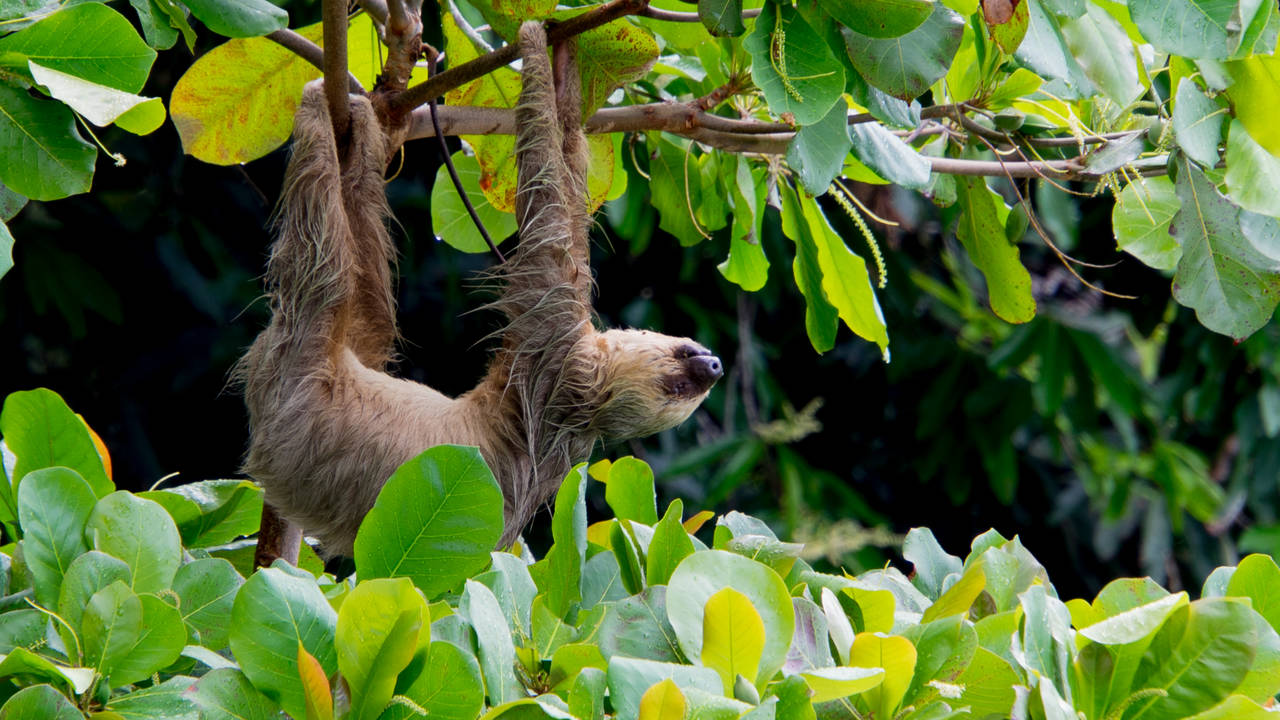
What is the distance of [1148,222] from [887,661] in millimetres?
1488

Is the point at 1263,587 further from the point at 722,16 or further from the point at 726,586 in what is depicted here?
the point at 722,16

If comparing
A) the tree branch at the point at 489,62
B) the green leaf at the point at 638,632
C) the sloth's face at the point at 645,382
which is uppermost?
the tree branch at the point at 489,62

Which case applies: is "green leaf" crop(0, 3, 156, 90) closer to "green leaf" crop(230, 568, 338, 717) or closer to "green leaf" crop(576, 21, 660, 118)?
"green leaf" crop(230, 568, 338, 717)

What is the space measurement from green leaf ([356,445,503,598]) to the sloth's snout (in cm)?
158

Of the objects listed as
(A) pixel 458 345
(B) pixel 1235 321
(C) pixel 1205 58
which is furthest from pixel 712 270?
(C) pixel 1205 58

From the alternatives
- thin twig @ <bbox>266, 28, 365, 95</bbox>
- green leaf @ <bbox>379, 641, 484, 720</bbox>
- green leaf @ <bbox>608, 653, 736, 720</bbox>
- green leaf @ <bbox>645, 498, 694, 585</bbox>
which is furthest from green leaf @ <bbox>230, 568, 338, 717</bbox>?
thin twig @ <bbox>266, 28, 365, 95</bbox>

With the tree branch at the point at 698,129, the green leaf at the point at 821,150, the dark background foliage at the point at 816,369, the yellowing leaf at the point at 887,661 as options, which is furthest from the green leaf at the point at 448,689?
the dark background foliage at the point at 816,369

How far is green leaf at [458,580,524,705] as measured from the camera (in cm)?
131

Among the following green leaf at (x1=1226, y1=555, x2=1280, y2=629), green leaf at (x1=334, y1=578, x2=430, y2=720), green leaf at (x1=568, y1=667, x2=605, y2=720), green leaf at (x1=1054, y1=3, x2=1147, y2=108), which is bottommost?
green leaf at (x1=1226, y1=555, x2=1280, y2=629)

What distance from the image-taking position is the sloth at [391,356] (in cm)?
265

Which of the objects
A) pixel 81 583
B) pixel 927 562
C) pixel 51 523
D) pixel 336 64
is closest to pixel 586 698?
pixel 81 583

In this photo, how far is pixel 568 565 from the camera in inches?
64.4

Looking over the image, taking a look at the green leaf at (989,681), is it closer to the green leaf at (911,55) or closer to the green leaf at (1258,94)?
the green leaf at (911,55)

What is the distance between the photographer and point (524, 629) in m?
1.48
